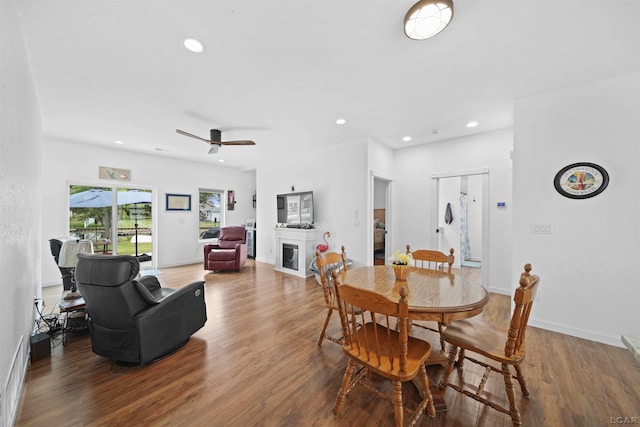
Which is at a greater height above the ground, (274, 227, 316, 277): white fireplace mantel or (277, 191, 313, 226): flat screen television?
(277, 191, 313, 226): flat screen television

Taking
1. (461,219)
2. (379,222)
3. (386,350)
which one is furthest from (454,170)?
(386,350)

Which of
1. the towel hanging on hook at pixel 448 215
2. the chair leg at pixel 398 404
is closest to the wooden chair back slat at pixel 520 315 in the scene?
the chair leg at pixel 398 404

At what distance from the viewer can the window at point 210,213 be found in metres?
6.84

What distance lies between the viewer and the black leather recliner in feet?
6.35

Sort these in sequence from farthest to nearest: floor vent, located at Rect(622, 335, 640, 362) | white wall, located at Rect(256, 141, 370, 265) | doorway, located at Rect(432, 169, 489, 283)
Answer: doorway, located at Rect(432, 169, 489, 283) < white wall, located at Rect(256, 141, 370, 265) < floor vent, located at Rect(622, 335, 640, 362)

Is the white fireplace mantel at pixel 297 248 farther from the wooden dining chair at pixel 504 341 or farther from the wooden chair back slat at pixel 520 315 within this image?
the wooden chair back slat at pixel 520 315

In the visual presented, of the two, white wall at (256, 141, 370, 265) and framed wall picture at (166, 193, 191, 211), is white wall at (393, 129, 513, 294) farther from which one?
framed wall picture at (166, 193, 191, 211)

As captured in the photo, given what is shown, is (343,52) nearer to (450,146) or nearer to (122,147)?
(450,146)

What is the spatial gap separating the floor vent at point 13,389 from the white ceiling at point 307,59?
2395 millimetres

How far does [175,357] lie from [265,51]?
2.87 m

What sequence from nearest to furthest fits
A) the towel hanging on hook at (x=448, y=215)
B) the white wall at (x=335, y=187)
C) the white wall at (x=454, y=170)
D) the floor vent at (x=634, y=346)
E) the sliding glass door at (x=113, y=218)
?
the floor vent at (x=634, y=346), the white wall at (x=454, y=170), the white wall at (x=335, y=187), the sliding glass door at (x=113, y=218), the towel hanging on hook at (x=448, y=215)

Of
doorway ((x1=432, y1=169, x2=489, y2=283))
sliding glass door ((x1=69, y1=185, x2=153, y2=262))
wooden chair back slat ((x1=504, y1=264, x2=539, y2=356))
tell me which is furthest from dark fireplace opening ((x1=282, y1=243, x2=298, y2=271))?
wooden chair back slat ((x1=504, y1=264, x2=539, y2=356))

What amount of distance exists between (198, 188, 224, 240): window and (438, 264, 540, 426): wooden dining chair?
6.52m

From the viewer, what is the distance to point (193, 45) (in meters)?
2.04
